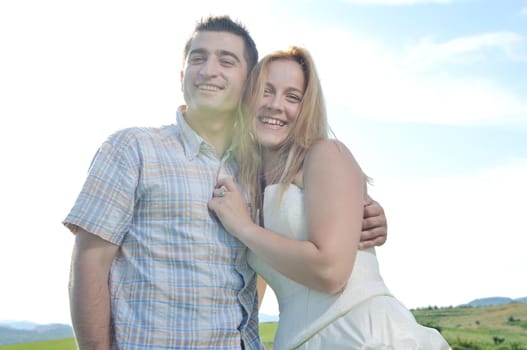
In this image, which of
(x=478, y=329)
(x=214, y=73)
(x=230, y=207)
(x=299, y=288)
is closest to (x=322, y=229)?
(x=299, y=288)

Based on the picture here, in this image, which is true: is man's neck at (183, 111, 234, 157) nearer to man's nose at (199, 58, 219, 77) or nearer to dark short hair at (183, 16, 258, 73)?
man's nose at (199, 58, 219, 77)

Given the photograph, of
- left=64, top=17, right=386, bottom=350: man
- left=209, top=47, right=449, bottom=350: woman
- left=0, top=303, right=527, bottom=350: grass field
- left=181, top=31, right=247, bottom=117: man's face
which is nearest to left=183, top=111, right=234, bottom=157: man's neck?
left=181, top=31, right=247, bottom=117: man's face

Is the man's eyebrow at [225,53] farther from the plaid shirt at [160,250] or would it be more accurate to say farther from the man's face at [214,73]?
the plaid shirt at [160,250]

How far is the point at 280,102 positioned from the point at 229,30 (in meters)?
0.65

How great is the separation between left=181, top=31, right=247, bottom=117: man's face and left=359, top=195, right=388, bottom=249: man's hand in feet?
3.19

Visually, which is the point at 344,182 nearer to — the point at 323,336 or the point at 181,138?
the point at 323,336

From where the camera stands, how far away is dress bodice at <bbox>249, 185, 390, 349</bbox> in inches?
132

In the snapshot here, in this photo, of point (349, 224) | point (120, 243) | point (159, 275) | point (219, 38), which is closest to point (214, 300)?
point (159, 275)

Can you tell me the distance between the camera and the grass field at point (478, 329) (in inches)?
404

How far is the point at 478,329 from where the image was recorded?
1089 centimetres

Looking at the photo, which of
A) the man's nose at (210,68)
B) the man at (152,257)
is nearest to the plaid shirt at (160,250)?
the man at (152,257)

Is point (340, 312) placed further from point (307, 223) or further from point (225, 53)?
point (225, 53)

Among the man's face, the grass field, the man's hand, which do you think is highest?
the man's face

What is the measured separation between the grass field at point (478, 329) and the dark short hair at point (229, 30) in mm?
6432
